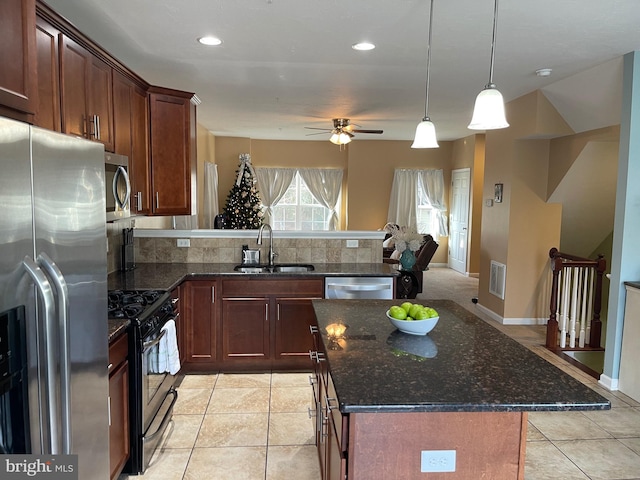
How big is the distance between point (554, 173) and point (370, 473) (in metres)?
4.85

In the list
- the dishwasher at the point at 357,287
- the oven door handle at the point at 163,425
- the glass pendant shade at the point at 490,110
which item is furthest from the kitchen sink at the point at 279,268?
the glass pendant shade at the point at 490,110

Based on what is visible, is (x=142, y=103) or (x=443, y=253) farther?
(x=443, y=253)

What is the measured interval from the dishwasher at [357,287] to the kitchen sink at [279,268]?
0.31 metres

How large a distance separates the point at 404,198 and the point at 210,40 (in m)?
6.93

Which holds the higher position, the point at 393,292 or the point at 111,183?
the point at 111,183

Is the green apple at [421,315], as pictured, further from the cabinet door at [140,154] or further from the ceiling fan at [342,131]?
the ceiling fan at [342,131]

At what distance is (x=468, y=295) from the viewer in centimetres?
728

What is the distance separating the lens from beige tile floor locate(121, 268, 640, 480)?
2.62 m

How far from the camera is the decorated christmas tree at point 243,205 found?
338 inches

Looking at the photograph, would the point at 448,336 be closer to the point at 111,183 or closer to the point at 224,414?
the point at 224,414

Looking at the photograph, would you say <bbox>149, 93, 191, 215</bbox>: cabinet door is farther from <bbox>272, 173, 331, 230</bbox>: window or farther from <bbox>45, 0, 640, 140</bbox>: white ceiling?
<bbox>272, 173, 331, 230</bbox>: window

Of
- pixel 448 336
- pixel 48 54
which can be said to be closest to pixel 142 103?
pixel 48 54

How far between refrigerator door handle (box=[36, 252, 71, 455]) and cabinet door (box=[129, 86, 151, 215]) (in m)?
2.36

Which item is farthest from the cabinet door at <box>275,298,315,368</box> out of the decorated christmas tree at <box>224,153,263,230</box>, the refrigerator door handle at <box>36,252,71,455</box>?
the decorated christmas tree at <box>224,153,263,230</box>
